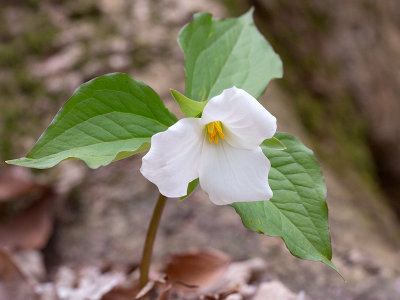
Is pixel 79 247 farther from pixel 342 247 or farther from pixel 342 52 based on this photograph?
pixel 342 52

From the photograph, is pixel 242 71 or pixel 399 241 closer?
pixel 242 71

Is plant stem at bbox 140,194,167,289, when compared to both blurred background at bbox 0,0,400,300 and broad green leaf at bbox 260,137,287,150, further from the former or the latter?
blurred background at bbox 0,0,400,300

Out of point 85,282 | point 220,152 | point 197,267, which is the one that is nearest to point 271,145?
point 220,152

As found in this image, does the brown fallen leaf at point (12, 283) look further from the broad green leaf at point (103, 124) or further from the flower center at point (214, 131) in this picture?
the flower center at point (214, 131)

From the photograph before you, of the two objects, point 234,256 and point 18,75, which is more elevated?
point 18,75

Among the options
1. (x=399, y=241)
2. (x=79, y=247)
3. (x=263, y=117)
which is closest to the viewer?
(x=263, y=117)

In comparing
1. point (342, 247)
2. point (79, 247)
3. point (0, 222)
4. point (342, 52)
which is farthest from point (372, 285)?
point (342, 52)

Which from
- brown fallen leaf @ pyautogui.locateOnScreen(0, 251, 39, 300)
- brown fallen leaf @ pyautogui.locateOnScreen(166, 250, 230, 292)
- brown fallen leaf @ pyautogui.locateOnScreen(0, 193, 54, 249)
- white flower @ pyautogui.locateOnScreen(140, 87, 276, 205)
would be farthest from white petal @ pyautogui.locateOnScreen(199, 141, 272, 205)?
brown fallen leaf @ pyautogui.locateOnScreen(0, 193, 54, 249)
